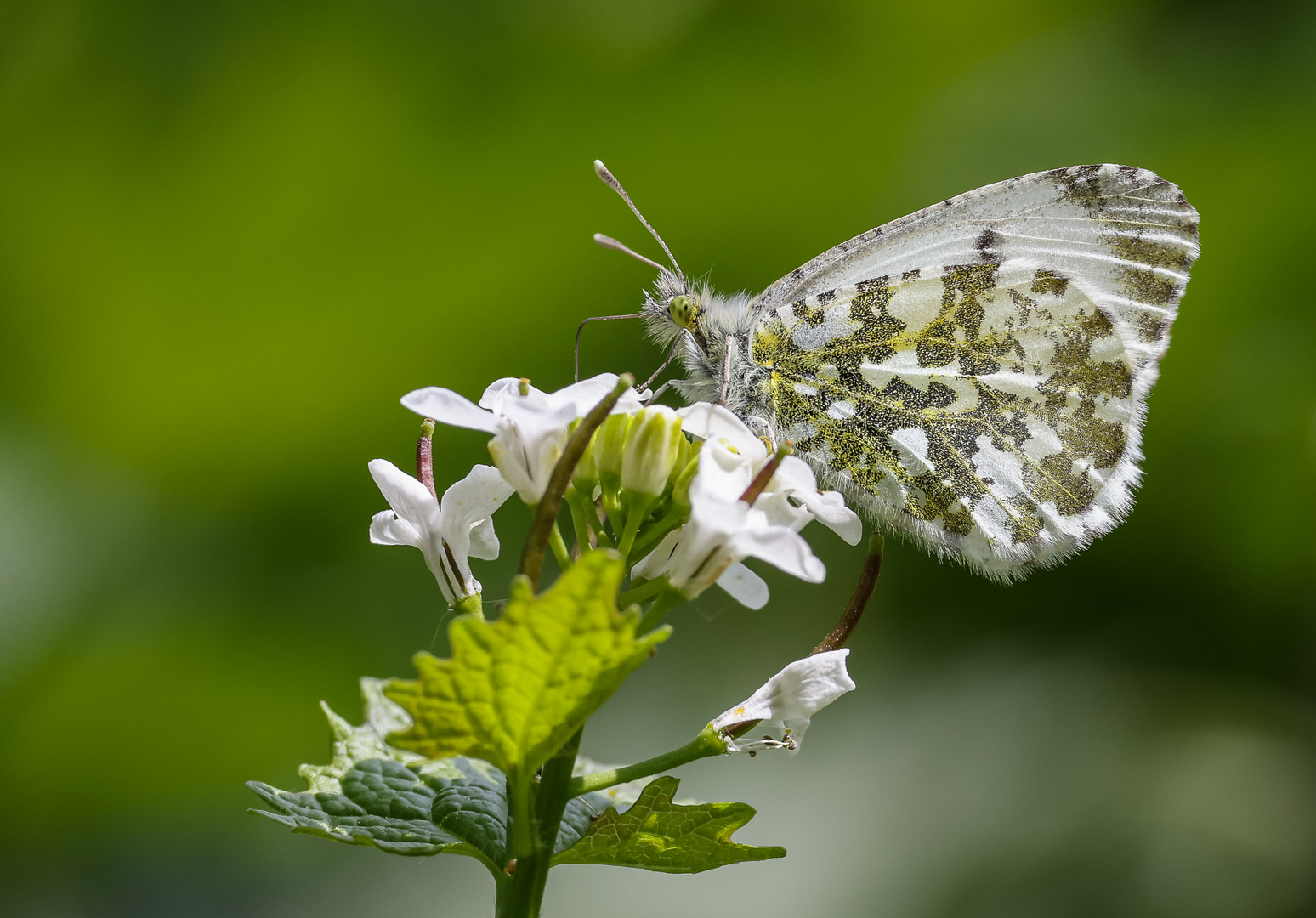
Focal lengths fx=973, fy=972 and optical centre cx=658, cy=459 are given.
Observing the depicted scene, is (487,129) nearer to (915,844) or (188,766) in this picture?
(188,766)

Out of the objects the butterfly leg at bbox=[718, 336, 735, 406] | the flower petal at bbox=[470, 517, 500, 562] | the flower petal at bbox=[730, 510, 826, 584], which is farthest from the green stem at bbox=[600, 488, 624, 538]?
the butterfly leg at bbox=[718, 336, 735, 406]

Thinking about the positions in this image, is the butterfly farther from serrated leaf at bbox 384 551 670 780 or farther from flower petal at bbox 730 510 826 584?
serrated leaf at bbox 384 551 670 780

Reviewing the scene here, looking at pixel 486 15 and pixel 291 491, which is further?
pixel 486 15

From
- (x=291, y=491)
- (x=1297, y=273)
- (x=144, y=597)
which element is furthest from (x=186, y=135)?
(x=1297, y=273)

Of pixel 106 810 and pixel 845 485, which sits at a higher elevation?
pixel 845 485

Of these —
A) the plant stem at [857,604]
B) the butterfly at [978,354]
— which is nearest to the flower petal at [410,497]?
the plant stem at [857,604]

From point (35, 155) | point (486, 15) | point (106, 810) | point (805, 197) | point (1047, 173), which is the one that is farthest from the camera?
point (805, 197)

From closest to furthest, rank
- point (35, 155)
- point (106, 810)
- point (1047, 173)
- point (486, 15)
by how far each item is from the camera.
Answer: point (1047, 173)
point (106, 810)
point (35, 155)
point (486, 15)
